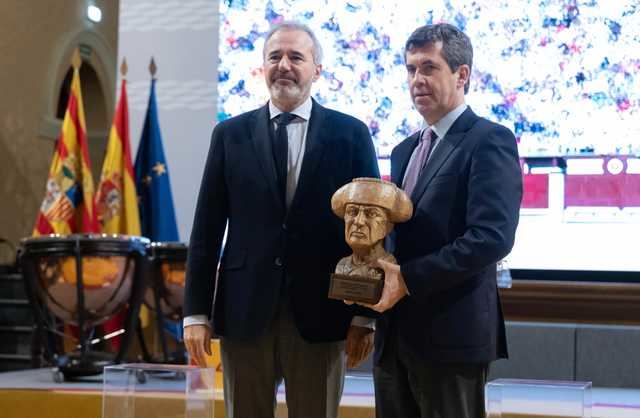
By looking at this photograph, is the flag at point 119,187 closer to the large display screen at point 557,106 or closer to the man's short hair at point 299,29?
the large display screen at point 557,106

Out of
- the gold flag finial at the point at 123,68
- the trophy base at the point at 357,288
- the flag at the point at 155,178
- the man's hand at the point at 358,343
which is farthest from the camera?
the gold flag finial at the point at 123,68

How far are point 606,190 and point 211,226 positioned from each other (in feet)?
9.91

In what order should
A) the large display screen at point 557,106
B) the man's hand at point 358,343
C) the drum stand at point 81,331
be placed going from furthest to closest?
the large display screen at point 557,106 < the drum stand at point 81,331 < the man's hand at point 358,343

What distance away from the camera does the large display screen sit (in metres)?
4.95

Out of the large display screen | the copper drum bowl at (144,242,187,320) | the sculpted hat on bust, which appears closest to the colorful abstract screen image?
the large display screen

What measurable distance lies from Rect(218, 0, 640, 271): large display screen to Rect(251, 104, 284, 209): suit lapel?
240 cm

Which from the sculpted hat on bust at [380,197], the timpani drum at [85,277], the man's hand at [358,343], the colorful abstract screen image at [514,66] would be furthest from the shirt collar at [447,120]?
the timpani drum at [85,277]

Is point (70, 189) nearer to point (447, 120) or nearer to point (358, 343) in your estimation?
point (358, 343)

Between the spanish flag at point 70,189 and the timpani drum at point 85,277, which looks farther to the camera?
the spanish flag at point 70,189

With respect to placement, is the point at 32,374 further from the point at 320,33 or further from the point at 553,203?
the point at 553,203

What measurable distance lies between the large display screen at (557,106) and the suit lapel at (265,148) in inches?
94.4

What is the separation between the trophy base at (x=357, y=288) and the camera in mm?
2084

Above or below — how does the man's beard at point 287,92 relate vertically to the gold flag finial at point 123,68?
below

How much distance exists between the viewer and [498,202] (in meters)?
2.13
